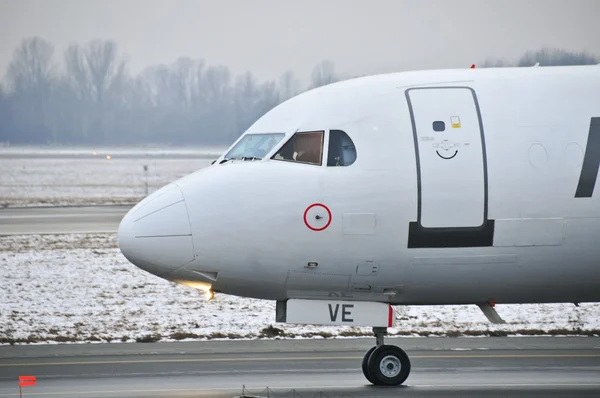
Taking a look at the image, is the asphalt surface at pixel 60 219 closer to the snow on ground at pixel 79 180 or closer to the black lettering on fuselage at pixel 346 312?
the snow on ground at pixel 79 180

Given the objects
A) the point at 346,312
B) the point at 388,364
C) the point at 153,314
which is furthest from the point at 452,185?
the point at 153,314

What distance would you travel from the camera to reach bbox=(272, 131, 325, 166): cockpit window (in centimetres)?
1233

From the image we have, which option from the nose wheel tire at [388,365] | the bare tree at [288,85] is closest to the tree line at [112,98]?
the bare tree at [288,85]

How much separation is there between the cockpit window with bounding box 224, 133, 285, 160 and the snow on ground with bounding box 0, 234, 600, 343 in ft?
22.8

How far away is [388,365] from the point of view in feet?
44.9

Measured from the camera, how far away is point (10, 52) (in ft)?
598

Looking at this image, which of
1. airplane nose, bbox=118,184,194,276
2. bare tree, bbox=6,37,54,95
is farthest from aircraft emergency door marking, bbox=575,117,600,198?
bare tree, bbox=6,37,54,95

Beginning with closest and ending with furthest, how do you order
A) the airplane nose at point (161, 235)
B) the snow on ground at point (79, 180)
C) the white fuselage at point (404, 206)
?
the airplane nose at point (161, 235), the white fuselage at point (404, 206), the snow on ground at point (79, 180)

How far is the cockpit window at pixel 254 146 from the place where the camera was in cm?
1250

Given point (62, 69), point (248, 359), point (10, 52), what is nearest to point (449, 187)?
point (248, 359)

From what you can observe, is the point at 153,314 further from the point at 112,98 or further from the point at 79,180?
the point at 112,98

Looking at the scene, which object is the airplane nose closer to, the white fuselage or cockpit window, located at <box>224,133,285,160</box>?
the white fuselage

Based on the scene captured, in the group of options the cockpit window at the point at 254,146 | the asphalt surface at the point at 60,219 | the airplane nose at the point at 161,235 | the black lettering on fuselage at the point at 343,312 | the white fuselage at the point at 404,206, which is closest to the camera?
the airplane nose at the point at 161,235

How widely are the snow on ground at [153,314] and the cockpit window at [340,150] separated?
7.36m
